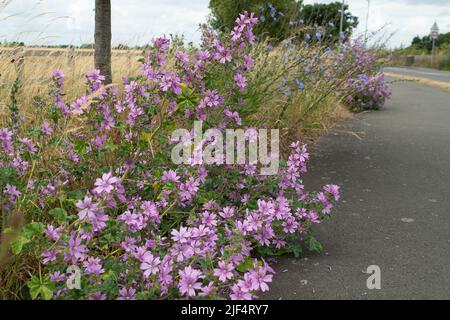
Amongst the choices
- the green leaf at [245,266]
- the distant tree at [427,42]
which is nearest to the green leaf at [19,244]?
the green leaf at [245,266]

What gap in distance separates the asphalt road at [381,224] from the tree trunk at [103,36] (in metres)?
2.05

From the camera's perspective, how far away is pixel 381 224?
346cm

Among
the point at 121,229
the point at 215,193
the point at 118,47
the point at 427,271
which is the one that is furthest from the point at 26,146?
the point at 118,47

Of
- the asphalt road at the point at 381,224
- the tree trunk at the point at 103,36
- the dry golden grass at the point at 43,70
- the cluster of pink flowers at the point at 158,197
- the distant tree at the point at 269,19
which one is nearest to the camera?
the cluster of pink flowers at the point at 158,197

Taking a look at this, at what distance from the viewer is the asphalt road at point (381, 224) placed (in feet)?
8.40

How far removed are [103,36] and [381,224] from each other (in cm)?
277

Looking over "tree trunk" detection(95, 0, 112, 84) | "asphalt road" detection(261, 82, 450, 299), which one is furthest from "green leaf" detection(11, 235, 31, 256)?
"tree trunk" detection(95, 0, 112, 84)

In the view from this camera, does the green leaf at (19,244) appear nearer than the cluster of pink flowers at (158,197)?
Yes

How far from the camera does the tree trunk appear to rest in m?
4.34

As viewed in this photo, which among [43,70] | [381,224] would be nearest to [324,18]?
[43,70]

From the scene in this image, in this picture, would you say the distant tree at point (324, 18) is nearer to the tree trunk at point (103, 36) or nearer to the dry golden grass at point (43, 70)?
the dry golden grass at point (43, 70)

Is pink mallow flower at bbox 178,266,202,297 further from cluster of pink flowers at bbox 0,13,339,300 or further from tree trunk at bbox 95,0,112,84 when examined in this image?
tree trunk at bbox 95,0,112,84

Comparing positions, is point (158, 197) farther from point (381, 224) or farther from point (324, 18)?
point (324, 18)
